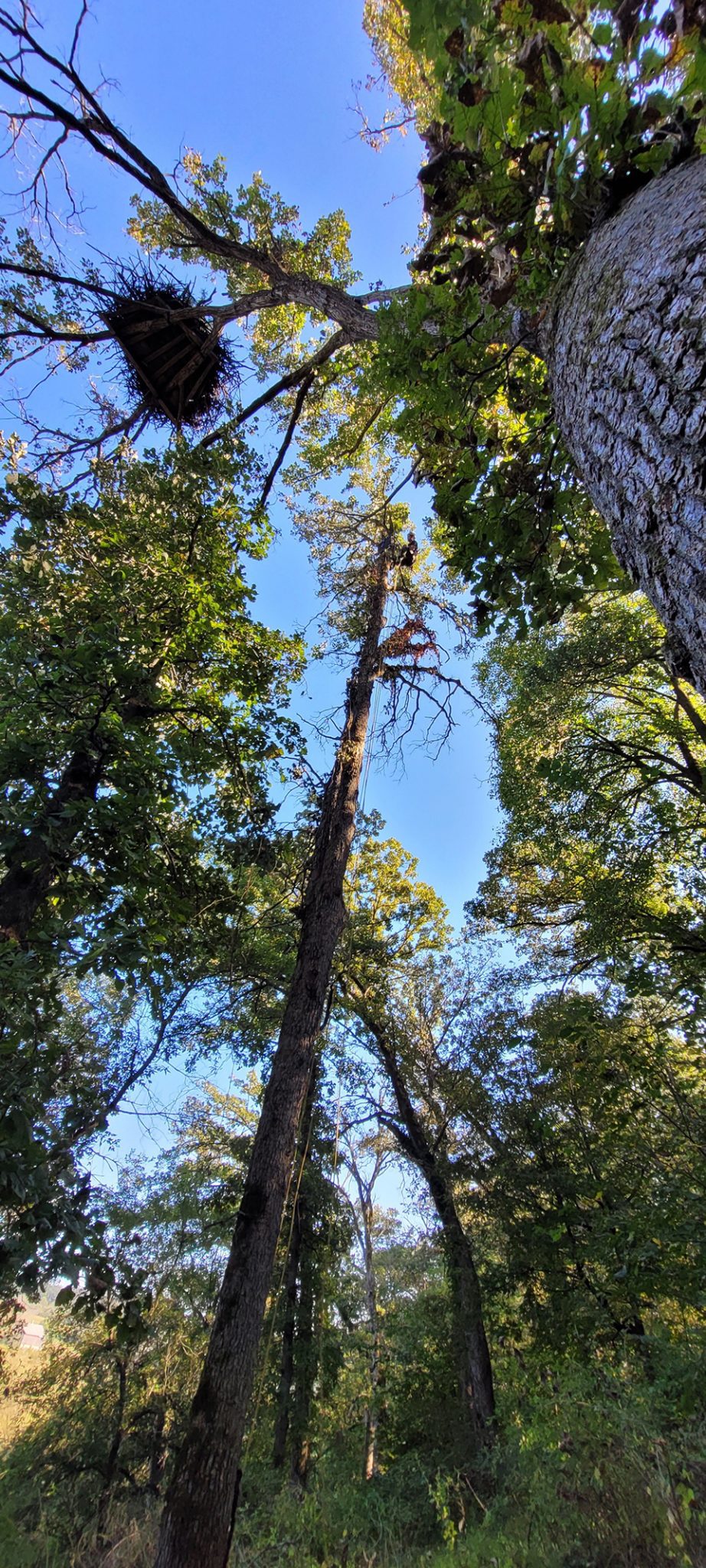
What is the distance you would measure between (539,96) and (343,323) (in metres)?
2.95

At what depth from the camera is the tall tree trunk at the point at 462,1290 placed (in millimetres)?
8852

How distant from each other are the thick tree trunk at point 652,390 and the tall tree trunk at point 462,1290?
435 inches

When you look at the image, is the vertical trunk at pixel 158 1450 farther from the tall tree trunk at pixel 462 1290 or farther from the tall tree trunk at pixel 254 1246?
the tall tree trunk at pixel 254 1246

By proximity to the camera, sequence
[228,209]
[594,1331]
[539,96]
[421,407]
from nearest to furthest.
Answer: [539,96]
[421,407]
[228,209]
[594,1331]

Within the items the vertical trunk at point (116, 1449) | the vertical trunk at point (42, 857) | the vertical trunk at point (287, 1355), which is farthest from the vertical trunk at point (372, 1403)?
the vertical trunk at point (42, 857)

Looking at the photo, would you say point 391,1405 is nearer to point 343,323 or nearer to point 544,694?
point 544,694

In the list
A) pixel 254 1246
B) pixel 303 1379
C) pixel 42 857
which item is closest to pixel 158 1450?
pixel 303 1379

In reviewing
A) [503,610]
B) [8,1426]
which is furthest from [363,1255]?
[503,610]

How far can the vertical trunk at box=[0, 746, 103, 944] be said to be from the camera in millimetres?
3568

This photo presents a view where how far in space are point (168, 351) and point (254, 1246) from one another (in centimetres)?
755

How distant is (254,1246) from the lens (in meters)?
3.54

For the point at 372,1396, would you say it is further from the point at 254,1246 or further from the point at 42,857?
the point at 42,857

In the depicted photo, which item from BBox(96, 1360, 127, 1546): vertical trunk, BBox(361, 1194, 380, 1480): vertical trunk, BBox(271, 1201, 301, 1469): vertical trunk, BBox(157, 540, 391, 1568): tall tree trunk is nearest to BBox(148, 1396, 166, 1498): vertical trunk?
BBox(96, 1360, 127, 1546): vertical trunk

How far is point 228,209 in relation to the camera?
5438mm
